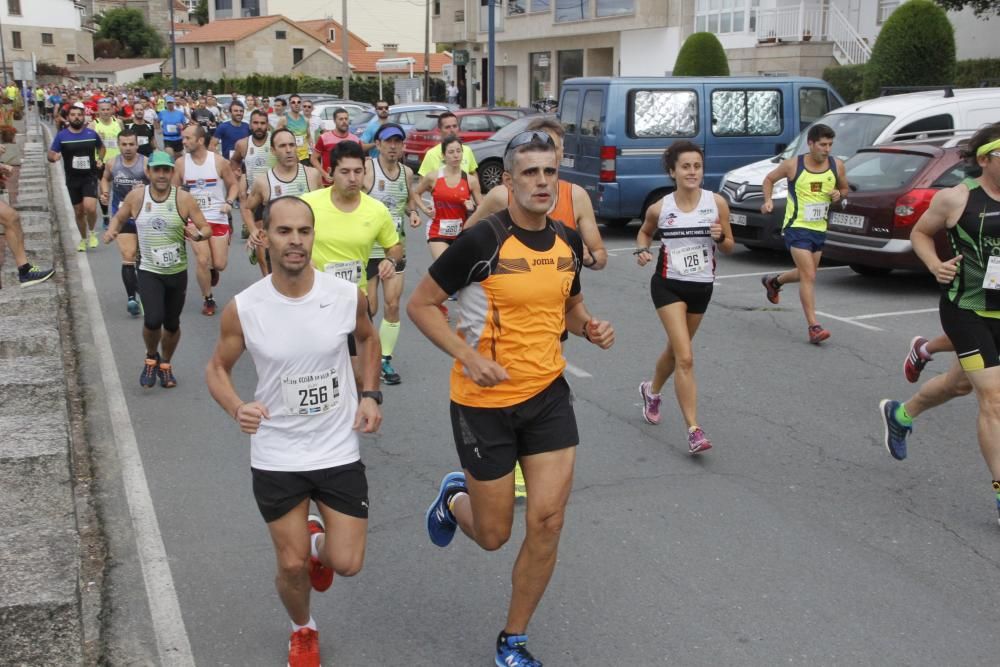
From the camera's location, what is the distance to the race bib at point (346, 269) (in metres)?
7.09

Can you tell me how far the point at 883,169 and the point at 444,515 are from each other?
8911mm

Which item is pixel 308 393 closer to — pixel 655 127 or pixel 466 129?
pixel 655 127

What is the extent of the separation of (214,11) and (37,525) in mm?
106606

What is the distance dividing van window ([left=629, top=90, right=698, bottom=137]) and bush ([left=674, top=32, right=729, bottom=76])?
15570 millimetres

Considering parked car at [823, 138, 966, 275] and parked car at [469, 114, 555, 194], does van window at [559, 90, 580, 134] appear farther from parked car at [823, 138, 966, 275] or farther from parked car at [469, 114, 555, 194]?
parked car at [823, 138, 966, 275]

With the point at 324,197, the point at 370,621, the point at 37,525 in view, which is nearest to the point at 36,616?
the point at 37,525

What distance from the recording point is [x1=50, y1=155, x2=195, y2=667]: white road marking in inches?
173

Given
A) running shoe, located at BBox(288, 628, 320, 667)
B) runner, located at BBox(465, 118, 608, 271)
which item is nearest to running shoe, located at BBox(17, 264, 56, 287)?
runner, located at BBox(465, 118, 608, 271)

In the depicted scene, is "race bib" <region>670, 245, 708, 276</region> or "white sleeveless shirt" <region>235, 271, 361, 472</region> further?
"race bib" <region>670, 245, 708, 276</region>

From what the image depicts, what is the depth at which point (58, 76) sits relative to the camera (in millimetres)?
99125

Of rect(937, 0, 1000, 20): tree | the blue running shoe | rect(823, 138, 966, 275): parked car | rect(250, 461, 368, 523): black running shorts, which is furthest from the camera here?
rect(937, 0, 1000, 20): tree

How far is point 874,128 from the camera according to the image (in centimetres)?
1387

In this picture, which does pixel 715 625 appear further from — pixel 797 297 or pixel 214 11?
pixel 214 11

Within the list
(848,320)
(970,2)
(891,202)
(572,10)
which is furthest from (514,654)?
(572,10)
